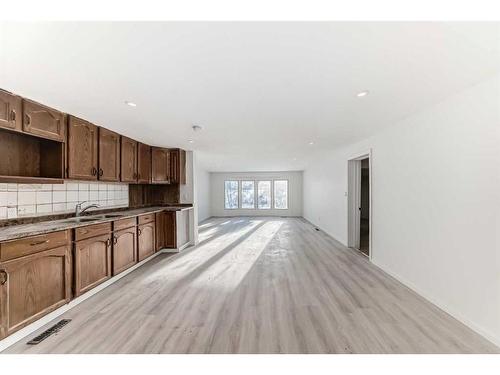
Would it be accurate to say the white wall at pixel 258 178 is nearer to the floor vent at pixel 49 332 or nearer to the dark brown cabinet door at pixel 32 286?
the dark brown cabinet door at pixel 32 286

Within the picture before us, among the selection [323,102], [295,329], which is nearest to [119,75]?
[323,102]

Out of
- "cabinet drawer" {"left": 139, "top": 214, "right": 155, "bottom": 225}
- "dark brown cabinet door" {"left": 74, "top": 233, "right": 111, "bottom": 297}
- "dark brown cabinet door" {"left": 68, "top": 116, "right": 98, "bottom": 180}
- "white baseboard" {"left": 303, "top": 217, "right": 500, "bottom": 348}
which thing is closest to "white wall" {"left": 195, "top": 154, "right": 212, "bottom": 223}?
"cabinet drawer" {"left": 139, "top": 214, "right": 155, "bottom": 225}

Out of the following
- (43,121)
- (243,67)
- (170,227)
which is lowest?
(170,227)

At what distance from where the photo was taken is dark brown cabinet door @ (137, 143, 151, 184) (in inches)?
173

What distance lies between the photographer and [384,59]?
160 centimetres

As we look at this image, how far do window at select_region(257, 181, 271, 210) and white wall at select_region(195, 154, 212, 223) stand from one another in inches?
92.8

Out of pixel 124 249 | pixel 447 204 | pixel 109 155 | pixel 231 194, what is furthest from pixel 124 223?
pixel 231 194

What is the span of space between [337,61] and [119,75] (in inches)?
63.8

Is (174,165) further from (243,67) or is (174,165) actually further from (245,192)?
(245,192)

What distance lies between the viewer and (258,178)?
427 inches

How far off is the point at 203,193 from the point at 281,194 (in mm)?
3606

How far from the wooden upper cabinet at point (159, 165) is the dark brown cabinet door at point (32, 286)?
248 centimetres

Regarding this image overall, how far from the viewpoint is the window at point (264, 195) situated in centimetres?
1088

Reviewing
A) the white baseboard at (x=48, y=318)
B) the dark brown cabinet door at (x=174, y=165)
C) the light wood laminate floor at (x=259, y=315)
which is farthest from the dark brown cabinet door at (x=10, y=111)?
the dark brown cabinet door at (x=174, y=165)
